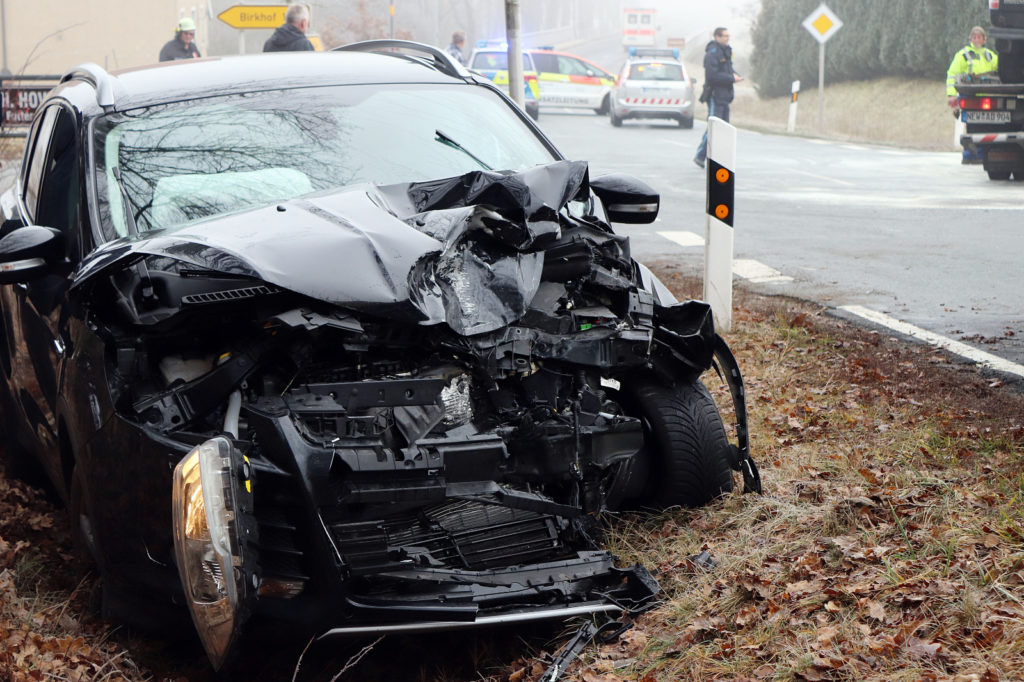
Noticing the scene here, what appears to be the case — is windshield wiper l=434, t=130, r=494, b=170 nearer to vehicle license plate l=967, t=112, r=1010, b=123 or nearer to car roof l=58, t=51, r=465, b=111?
car roof l=58, t=51, r=465, b=111

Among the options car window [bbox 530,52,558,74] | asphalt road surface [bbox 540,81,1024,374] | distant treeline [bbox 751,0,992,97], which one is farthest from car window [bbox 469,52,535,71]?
distant treeline [bbox 751,0,992,97]

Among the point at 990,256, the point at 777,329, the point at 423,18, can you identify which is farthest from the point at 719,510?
the point at 423,18

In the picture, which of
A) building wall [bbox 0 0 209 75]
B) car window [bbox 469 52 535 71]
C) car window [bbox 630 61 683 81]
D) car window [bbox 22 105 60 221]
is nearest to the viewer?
car window [bbox 22 105 60 221]

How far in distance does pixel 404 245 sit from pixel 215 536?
1.08m

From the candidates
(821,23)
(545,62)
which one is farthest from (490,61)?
(821,23)

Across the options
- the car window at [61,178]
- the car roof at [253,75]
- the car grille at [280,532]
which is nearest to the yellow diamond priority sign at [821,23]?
the car roof at [253,75]

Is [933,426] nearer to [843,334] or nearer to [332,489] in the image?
[843,334]

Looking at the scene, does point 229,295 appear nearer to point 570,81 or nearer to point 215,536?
point 215,536

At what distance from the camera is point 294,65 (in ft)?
17.2

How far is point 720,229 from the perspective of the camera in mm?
7242

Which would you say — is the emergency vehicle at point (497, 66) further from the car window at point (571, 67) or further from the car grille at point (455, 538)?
the car grille at point (455, 538)

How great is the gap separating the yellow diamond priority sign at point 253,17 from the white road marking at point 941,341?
13163 mm

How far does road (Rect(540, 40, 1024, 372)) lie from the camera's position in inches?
314

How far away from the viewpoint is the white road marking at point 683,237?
Answer: 11336 millimetres
